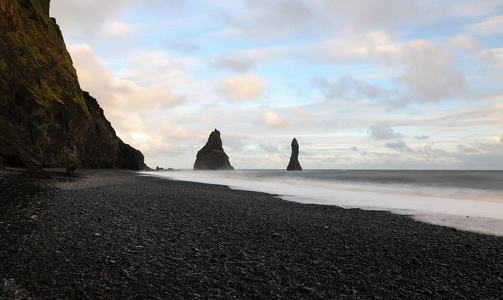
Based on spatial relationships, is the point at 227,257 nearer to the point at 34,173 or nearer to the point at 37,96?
the point at 34,173

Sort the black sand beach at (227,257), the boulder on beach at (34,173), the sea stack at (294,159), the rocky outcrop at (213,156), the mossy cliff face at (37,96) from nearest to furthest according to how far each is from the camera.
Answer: the black sand beach at (227,257) < the boulder on beach at (34,173) < the mossy cliff face at (37,96) < the rocky outcrop at (213,156) < the sea stack at (294,159)

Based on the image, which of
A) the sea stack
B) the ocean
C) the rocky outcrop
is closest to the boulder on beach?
the ocean

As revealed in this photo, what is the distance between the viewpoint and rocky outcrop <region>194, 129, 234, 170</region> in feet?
538

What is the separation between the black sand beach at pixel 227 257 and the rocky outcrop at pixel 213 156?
6111 inches

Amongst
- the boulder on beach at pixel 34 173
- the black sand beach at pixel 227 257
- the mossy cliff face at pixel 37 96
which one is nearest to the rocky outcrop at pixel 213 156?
the mossy cliff face at pixel 37 96

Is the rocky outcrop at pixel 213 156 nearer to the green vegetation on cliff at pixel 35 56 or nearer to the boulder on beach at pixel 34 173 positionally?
the green vegetation on cliff at pixel 35 56

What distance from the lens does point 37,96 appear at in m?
34.0

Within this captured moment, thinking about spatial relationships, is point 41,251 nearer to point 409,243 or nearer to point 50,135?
point 409,243

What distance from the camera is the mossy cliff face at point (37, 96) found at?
97.6 ft

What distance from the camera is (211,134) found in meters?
171

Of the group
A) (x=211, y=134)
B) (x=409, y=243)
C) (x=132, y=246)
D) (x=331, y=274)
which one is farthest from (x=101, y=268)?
(x=211, y=134)

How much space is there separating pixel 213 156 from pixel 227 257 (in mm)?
159344

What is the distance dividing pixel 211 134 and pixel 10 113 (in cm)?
14029

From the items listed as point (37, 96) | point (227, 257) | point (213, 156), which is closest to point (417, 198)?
point (227, 257)
